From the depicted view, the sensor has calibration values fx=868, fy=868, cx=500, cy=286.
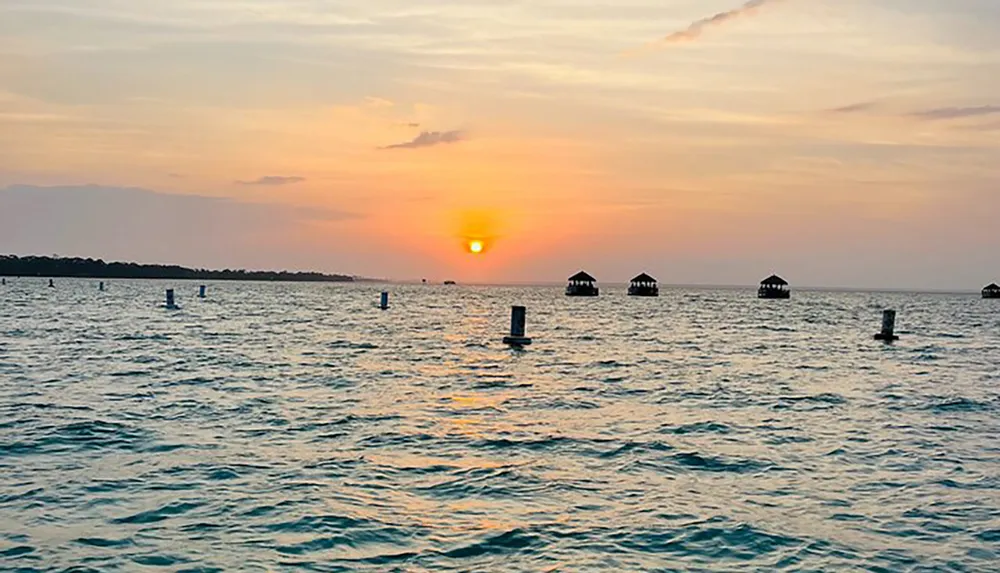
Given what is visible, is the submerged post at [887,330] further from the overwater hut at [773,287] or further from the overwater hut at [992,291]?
the overwater hut at [992,291]

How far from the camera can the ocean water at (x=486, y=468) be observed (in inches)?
377

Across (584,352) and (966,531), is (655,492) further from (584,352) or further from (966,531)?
(584,352)

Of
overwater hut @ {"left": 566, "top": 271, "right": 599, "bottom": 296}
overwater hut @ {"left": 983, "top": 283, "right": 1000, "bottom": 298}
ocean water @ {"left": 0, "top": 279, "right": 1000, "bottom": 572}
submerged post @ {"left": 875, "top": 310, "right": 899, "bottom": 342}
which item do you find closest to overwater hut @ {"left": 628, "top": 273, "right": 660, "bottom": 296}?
overwater hut @ {"left": 566, "top": 271, "right": 599, "bottom": 296}

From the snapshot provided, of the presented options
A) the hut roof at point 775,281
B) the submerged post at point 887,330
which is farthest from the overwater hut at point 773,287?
the submerged post at point 887,330

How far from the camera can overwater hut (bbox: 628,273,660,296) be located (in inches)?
5748

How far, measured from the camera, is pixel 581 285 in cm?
14138

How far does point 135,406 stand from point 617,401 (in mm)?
11530

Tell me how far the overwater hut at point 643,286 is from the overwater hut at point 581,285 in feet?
30.4

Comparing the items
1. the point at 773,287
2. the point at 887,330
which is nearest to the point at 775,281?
the point at 773,287

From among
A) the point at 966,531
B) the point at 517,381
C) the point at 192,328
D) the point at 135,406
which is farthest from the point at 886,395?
the point at 192,328

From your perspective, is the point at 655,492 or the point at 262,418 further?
the point at 262,418

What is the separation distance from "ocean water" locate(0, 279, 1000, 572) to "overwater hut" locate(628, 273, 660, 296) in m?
116

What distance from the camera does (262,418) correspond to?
1812 cm

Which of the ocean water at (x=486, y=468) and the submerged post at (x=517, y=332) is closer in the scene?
the ocean water at (x=486, y=468)
